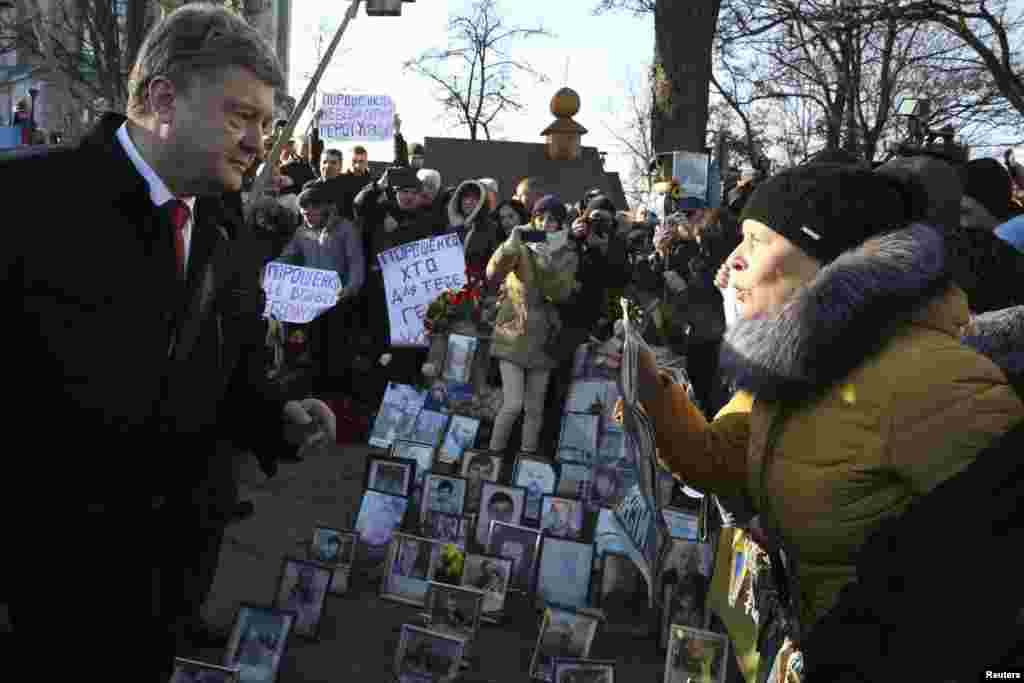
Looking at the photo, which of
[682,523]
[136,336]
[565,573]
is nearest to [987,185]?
[682,523]

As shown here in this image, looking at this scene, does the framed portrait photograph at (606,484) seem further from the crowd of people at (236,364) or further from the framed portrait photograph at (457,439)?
the crowd of people at (236,364)

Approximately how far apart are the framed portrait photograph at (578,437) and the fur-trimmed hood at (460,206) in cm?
219

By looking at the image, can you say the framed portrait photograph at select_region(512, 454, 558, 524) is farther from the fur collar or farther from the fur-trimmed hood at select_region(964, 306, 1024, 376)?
the fur collar

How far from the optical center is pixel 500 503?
7.25 metres

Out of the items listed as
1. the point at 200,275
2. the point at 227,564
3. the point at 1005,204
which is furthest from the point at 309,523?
the point at 200,275

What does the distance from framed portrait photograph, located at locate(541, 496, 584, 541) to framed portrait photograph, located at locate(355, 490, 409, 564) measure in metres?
0.76

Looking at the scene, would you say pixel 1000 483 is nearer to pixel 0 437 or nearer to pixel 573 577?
pixel 0 437

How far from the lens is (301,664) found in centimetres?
562

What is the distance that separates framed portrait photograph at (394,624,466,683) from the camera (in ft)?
17.3

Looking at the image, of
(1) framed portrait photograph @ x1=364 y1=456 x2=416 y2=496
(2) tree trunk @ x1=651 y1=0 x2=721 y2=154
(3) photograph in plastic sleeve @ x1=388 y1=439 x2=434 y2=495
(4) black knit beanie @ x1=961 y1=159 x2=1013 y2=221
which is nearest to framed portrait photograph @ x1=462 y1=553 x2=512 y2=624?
(1) framed portrait photograph @ x1=364 y1=456 x2=416 y2=496

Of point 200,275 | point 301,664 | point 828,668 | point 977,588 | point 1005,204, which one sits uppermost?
point 1005,204

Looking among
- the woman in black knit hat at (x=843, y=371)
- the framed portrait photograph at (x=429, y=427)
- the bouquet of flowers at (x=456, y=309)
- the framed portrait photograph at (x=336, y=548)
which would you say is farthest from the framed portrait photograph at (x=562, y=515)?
the woman in black knit hat at (x=843, y=371)

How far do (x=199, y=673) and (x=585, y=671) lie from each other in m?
1.42

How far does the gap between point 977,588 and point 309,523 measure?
648cm
